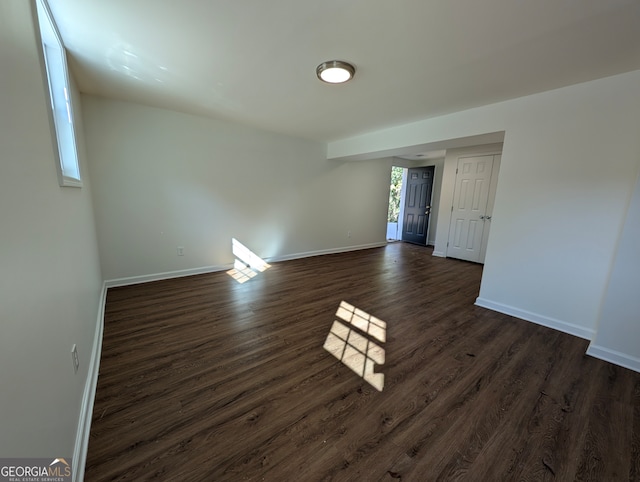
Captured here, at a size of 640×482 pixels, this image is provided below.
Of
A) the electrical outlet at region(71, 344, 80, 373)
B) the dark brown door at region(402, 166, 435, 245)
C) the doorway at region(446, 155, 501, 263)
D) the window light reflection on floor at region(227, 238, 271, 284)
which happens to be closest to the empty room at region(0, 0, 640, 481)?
the electrical outlet at region(71, 344, 80, 373)

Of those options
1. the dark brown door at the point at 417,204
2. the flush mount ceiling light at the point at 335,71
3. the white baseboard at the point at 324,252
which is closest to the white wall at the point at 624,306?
the flush mount ceiling light at the point at 335,71

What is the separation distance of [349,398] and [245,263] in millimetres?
3233

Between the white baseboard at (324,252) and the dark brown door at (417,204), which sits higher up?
the dark brown door at (417,204)

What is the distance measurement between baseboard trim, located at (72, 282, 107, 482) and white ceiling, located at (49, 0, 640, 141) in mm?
2281

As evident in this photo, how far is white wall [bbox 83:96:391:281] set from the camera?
3.21 m

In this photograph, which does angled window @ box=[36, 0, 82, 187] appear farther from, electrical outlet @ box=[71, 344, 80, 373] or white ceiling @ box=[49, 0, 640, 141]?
electrical outlet @ box=[71, 344, 80, 373]

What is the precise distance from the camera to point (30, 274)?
2.91 feet

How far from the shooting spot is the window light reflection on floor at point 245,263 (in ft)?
13.6

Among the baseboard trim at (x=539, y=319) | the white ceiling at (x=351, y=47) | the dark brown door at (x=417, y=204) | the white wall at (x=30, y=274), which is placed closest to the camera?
the white wall at (x=30, y=274)

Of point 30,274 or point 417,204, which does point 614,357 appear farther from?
point 417,204

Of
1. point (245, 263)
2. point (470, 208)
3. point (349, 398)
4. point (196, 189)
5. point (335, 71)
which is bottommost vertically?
point (349, 398)

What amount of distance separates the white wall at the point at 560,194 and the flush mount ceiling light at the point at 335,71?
1.70m

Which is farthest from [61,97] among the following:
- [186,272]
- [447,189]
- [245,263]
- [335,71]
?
[447,189]

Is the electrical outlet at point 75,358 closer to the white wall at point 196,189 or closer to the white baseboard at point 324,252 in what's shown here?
the white wall at point 196,189
